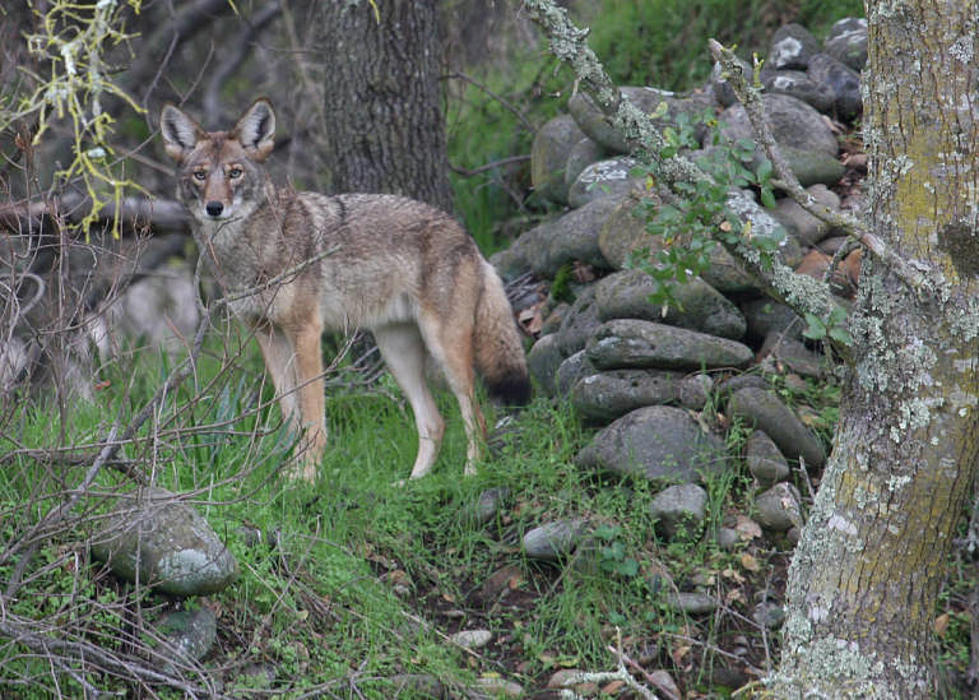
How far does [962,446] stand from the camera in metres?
3.45

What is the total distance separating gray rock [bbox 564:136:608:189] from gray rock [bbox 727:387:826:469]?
97.9 inches

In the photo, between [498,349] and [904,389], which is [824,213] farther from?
[498,349]

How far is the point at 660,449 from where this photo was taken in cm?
576

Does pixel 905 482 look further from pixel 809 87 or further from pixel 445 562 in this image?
pixel 809 87

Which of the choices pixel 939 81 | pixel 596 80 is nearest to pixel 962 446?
pixel 939 81

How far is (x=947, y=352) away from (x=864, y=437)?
0.36 metres

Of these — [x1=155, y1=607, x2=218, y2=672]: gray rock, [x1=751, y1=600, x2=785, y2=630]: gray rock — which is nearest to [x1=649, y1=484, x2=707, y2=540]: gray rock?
[x1=751, y1=600, x2=785, y2=630]: gray rock

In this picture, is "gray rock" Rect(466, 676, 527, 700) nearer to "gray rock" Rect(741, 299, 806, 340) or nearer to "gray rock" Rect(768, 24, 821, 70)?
"gray rock" Rect(741, 299, 806, 340)

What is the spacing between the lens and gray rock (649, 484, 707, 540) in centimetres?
554

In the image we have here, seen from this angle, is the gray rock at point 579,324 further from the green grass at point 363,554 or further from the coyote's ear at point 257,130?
the coyote's ear at point 257,130

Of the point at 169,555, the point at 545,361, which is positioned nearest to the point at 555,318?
the point at 545,361

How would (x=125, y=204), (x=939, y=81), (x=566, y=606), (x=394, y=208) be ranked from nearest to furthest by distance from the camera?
(x=939, y=81) < (x=566, y=606) < (x=394, y=208) < (x=125, y=204)

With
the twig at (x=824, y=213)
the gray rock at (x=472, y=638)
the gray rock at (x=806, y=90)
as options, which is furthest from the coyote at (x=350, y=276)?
the twig at (x=824, y=213)

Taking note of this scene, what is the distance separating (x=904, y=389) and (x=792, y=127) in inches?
166
